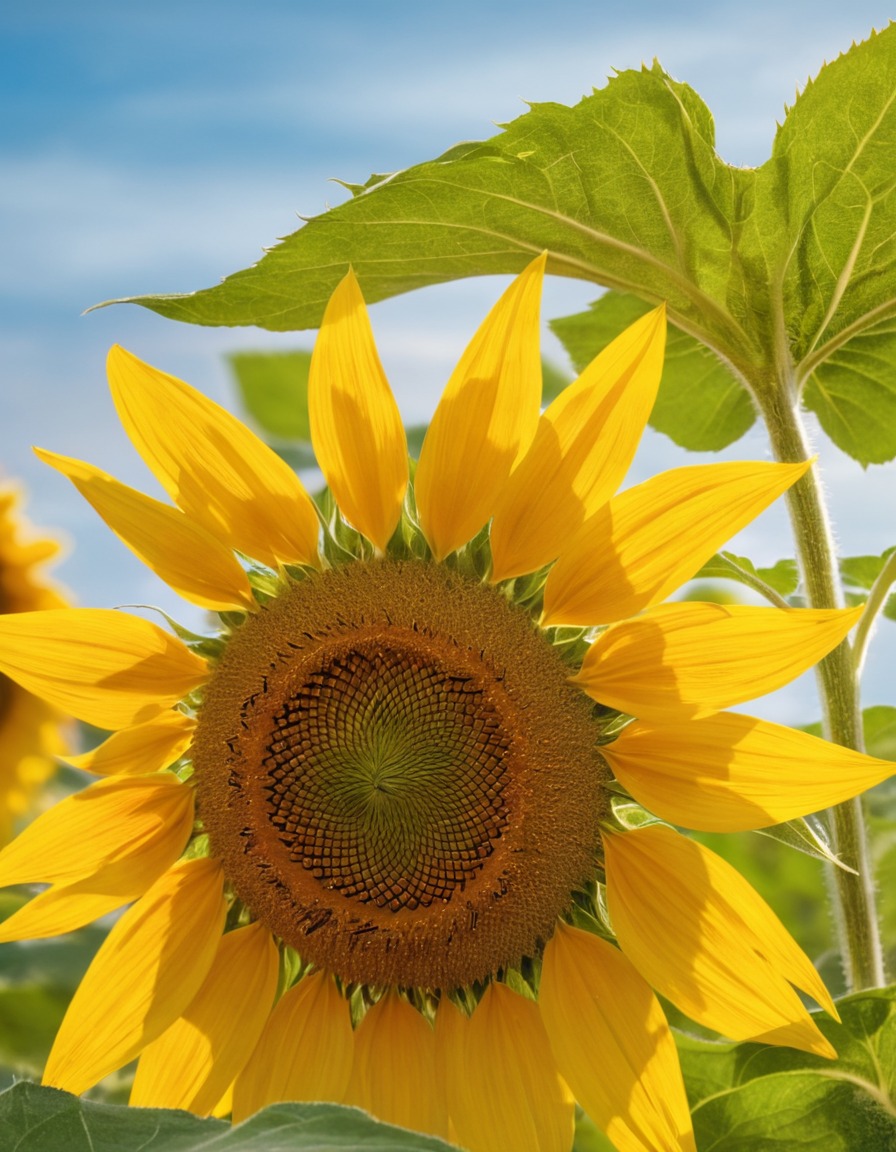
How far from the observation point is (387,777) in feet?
4.30

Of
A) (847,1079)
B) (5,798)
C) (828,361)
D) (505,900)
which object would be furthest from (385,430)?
(5,798)

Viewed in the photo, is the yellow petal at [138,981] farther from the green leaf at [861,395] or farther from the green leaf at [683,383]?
the green leaf at [861,395]

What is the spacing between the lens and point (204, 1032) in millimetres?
1406

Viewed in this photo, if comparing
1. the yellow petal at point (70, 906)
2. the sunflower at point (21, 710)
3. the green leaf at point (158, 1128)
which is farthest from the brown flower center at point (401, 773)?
the sunflower at point (21, 710)

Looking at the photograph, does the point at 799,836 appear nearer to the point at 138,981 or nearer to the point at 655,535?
the point at 655,535

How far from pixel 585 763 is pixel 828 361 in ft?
2.08

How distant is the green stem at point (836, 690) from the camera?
1.40m

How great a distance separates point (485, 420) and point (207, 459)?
298 mm

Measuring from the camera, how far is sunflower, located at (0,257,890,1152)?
122 cm

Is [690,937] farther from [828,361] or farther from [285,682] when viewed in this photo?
[828,361]

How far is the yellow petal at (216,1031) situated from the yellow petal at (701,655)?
1.62 ft

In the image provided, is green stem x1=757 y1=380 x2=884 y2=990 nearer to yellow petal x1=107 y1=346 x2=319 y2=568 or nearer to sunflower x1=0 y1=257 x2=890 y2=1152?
sunflower x1=0 y1=257 x2=890 y2=1152

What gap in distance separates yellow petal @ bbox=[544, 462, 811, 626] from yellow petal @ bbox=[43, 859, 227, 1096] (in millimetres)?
522

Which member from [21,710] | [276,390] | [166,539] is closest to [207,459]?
[166,539]
